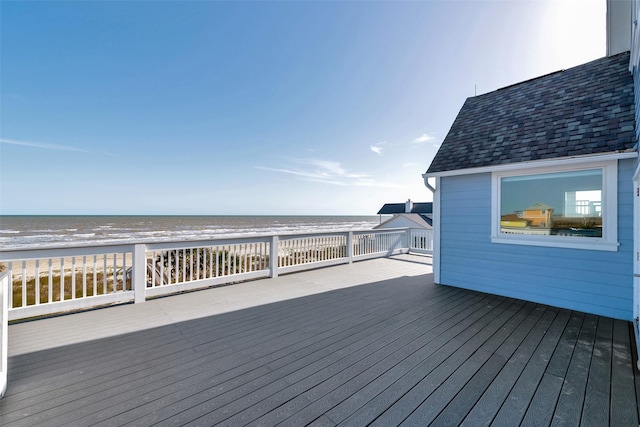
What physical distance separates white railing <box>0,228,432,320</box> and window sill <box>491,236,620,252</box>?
3.37m

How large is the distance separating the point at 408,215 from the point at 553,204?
1012 centimetres

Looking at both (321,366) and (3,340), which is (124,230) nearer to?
(3,340)

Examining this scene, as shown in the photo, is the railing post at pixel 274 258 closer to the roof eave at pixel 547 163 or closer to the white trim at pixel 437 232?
the white trim at pixel 437 232

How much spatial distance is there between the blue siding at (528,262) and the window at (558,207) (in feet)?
0.33

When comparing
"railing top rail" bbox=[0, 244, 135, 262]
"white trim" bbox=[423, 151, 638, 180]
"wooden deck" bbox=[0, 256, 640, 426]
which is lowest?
"wooden deck" bbox=[0, 256, 640, 426]

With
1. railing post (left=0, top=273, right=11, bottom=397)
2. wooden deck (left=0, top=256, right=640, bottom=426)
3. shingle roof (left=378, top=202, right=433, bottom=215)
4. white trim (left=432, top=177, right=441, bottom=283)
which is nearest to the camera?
wooden deck (left=0, top=256, right=640, bottom=426)

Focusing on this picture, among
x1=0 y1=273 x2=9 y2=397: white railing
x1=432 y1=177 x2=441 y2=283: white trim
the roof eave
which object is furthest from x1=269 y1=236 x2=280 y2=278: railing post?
x1=0 y1=273 x2=9 y2=397: white railing

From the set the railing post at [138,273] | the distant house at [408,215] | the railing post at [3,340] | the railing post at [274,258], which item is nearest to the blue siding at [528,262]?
the railing post at [274,258]

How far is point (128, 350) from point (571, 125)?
251 inches

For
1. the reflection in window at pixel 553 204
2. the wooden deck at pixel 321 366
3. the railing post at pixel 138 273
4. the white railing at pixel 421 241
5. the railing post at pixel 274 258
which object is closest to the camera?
the wooden deck at pixel 321 366

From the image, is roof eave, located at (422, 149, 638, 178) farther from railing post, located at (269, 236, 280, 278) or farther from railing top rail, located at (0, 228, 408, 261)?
railing top rail, located at (0, 228, 408, 261)

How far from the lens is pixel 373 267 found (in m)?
6.38

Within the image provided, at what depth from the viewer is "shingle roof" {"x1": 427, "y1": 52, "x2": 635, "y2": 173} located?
3.57 metres

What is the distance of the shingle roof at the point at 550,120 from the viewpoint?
11.7ft
